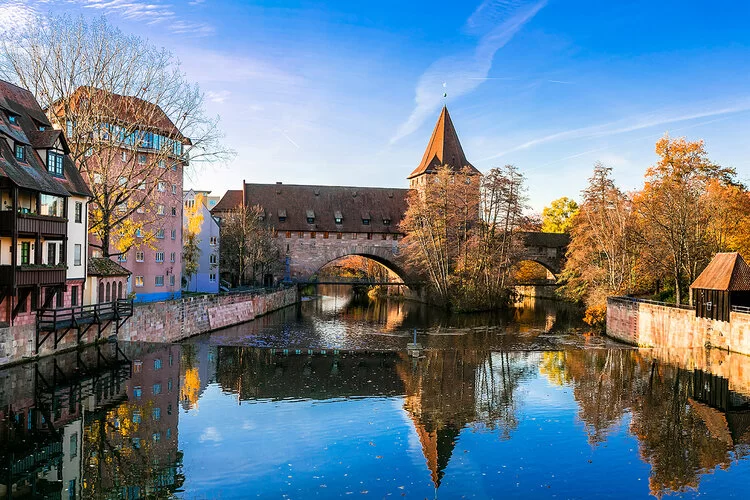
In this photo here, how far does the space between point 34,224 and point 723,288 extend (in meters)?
22.9

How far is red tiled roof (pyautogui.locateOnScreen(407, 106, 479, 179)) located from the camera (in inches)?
2160

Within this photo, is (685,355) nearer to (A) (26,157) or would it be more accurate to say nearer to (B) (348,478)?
(B) (348,478)

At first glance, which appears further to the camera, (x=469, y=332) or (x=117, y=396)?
(x=469, y=332)

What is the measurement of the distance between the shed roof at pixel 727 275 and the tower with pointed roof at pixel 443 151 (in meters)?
30.9

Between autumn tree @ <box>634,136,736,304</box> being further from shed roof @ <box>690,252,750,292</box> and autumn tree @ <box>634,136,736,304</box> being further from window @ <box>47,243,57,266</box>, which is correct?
window @ <box>47,243,57,266</box>

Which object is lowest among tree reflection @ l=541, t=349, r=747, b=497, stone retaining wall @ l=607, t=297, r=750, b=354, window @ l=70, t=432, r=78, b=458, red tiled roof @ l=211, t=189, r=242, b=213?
tree reflection @ l=541, t=349, r=747, b=497

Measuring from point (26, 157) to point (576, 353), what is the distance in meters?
20.2

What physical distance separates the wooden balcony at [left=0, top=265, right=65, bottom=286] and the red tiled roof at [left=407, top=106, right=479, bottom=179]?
3893 centimetres

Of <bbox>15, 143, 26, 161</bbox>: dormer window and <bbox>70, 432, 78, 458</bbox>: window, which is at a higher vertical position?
<bbox>15, 143, 26, 161</bbox>: dormer window

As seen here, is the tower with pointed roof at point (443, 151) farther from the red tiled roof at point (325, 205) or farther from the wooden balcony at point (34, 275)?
the wooden balcony at point (34, 275)

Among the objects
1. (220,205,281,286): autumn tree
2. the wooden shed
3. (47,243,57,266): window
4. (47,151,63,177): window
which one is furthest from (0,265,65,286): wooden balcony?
(220,205,281,286): autumn tree

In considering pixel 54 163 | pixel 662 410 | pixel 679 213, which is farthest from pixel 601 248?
pixel 54 163

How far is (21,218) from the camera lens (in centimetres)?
1727

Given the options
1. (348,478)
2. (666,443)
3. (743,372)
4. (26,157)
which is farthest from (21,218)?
(743,372)
